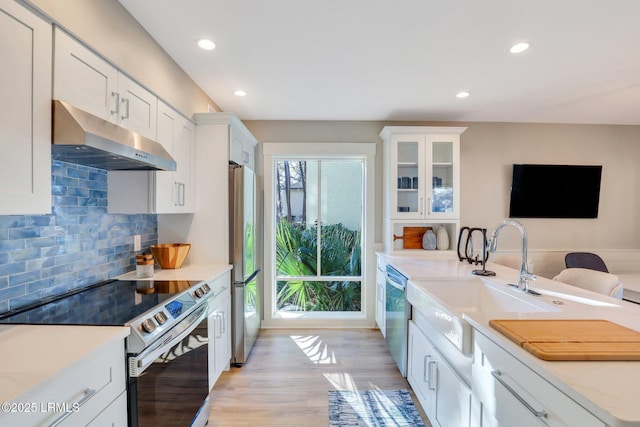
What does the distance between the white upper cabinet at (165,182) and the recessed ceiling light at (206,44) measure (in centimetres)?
48

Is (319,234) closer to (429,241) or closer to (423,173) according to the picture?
(429,241)

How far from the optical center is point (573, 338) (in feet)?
3.27

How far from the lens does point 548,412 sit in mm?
850

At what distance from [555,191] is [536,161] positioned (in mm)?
425

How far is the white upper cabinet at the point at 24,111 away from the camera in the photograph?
986 millimetres

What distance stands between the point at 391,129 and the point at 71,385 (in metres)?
3.14

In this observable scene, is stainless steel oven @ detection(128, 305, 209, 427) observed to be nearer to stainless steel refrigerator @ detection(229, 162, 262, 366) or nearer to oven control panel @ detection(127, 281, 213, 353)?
oven control panel @ detection(127, 281, 213, 353)

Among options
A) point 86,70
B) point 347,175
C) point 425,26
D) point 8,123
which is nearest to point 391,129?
point 347,175

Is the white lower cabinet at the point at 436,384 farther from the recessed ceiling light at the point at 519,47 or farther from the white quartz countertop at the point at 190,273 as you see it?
the recessed ceiling light at the point at 519,47

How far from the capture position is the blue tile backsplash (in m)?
1.33

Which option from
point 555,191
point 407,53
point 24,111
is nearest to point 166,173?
point 24,111

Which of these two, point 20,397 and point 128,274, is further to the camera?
point 128,274

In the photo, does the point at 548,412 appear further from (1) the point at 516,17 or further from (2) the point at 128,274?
(2) the point at 128,274

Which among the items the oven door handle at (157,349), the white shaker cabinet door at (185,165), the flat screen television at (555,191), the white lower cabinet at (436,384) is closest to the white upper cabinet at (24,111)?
the oven door handle at (157,349)
